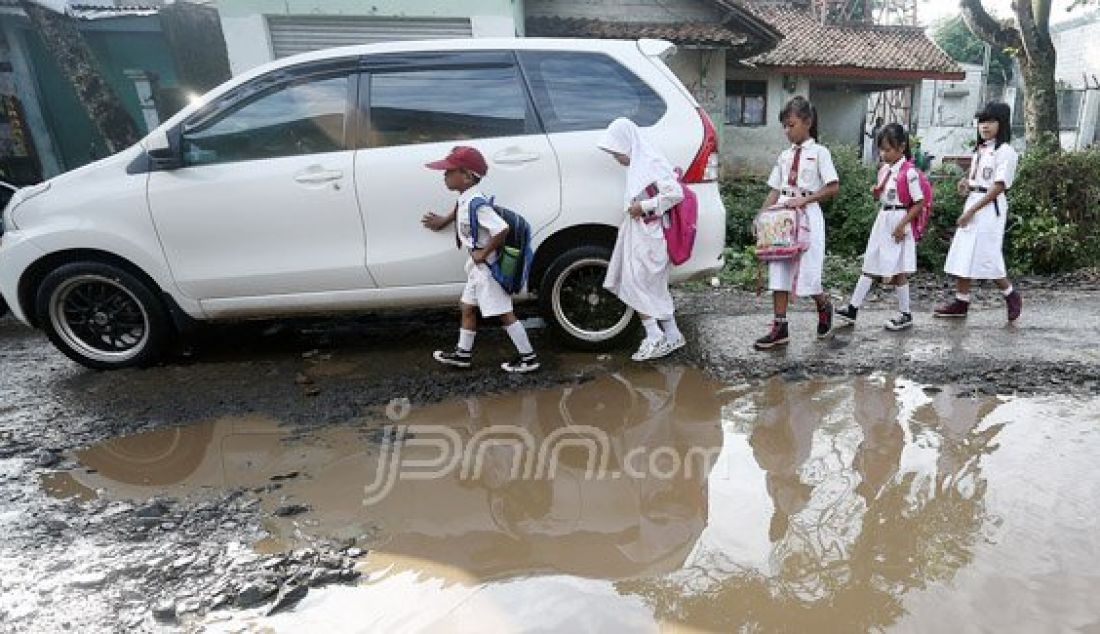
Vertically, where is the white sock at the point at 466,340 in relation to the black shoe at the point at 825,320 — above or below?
above

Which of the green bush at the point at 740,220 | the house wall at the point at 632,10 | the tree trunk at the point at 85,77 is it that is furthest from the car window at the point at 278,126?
the house wall at the point at 632,10

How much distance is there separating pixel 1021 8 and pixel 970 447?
29.9ft

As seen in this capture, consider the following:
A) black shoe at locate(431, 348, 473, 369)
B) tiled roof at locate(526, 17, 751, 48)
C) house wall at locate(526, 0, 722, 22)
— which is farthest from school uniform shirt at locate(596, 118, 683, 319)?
house wall at locate(526, 0, 722, 22)

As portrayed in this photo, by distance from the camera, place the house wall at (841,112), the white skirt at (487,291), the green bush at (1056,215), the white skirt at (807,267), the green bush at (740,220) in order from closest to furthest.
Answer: the white skirt at (487,291)
the white skirt at (807,267)
the green bush at (1056,215)
the green bush at (740,220)
the house wall at (841,112)

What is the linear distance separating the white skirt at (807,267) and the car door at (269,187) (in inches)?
107

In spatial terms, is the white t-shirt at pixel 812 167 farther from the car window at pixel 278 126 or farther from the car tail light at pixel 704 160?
the car window at pixel 278 126

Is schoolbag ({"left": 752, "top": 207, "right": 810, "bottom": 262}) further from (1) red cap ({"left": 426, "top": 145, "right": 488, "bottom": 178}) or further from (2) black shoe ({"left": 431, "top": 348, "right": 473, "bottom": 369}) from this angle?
(2) black shoe ({"left": 431, "top": 348, "right": 473, "bottom": 369})

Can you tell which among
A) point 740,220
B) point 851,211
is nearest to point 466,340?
point 740,220

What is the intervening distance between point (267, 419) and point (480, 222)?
5.24 feet

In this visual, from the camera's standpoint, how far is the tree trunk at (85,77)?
8.20 metres

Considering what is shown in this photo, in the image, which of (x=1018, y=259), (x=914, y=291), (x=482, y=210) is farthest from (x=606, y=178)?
(x=1018, y=259)

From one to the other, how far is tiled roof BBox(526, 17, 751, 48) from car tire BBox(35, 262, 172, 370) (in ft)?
31.6

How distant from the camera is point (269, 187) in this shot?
13.4 ft

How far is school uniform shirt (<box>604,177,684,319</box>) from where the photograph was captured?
387 cm
